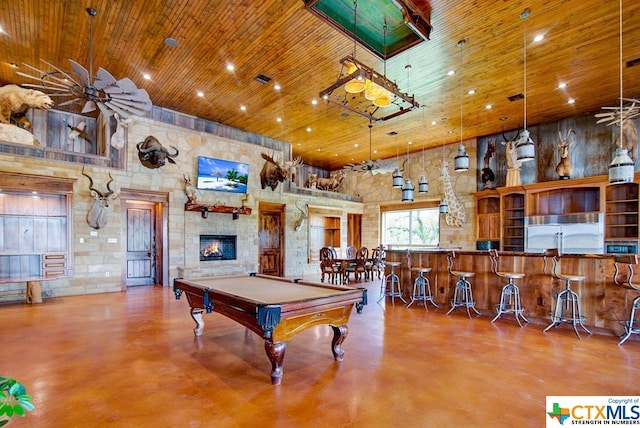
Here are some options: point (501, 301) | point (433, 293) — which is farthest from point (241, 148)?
point (501, 301)

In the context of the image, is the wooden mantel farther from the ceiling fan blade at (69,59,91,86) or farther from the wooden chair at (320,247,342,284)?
the ceiling fan blade at (69,59,91,86)

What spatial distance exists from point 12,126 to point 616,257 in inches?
423

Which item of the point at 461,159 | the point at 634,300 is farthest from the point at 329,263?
the point at 634,300

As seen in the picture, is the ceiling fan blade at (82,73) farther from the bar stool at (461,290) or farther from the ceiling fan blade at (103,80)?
the bar stool at (461,290)

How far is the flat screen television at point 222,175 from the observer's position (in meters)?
8.73

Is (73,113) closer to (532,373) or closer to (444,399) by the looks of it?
(444,399)

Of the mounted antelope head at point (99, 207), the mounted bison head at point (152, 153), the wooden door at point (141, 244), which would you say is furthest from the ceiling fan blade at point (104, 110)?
the wooden door at point (141, 244)

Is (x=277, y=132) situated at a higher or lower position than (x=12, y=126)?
higher

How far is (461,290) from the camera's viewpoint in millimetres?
5844

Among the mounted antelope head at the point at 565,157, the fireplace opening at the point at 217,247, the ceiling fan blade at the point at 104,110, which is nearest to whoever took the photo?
the ceiling fan blade at the point at 104,110

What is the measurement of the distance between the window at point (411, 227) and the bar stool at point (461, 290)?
17.6 feet

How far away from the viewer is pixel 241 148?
31.5 feet

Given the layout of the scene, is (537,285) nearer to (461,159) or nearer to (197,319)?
(461,159)

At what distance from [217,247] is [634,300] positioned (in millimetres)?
8711
